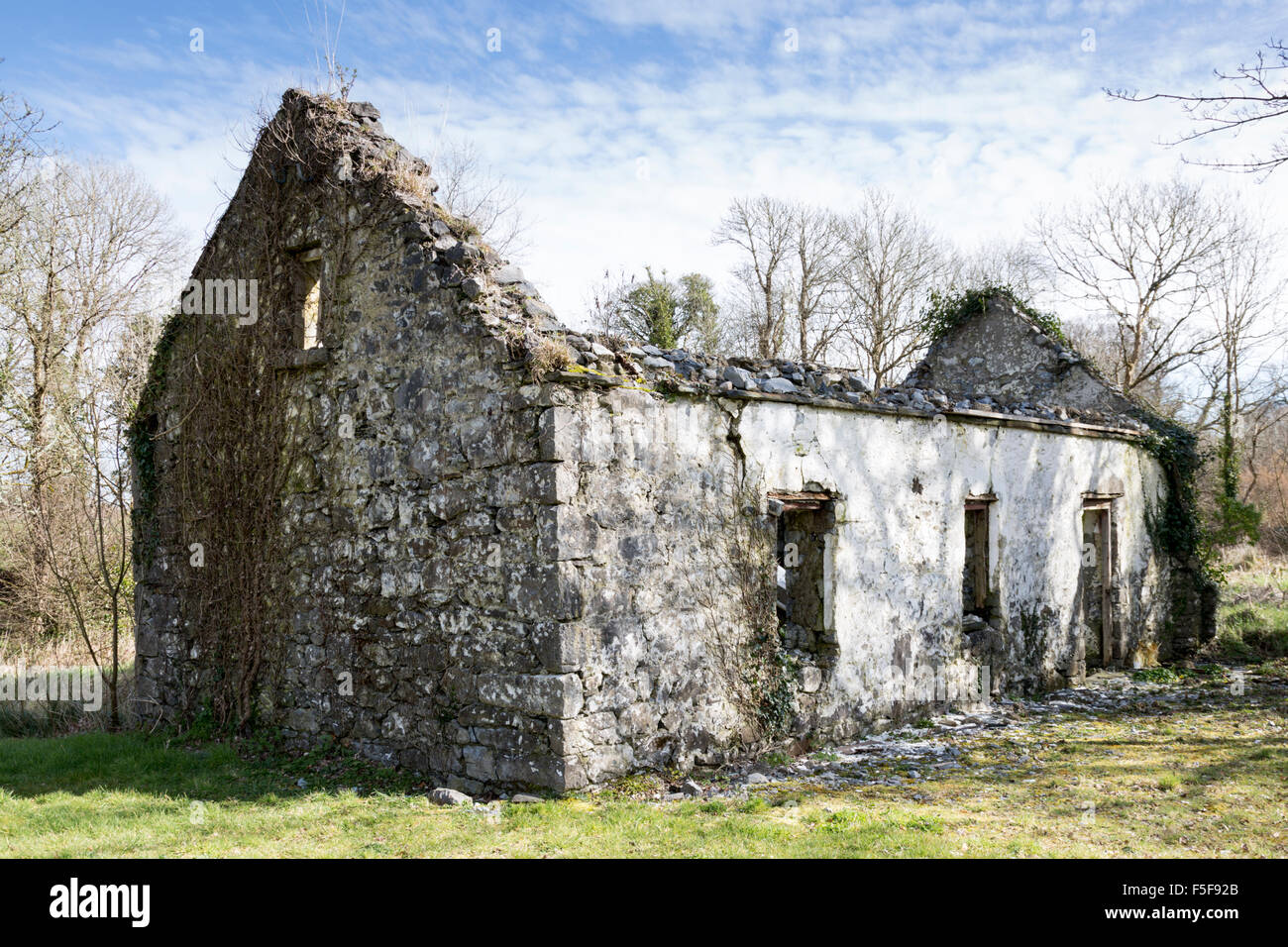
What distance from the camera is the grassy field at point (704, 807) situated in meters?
5.42

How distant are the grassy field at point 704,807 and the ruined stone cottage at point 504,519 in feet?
1.94

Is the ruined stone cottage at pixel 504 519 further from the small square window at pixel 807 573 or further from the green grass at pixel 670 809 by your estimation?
the green grass at pixel 670 809

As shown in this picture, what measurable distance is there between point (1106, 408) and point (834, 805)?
1002 cm

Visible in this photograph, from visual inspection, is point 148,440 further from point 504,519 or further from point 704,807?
point 704,807

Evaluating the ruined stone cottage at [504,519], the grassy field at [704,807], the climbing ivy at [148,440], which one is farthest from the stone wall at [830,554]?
the climbing ivy at [148,440]

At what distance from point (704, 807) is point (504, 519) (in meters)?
2.45

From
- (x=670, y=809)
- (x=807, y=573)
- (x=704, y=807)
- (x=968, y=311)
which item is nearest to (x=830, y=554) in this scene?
(x=807, y=573)

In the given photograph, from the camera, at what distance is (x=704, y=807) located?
620 centimetres

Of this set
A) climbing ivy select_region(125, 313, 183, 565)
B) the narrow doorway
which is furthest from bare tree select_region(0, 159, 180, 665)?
the narrow doorway

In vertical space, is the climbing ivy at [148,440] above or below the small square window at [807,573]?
above

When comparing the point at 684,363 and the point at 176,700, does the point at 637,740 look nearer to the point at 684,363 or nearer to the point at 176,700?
the point at 684,363

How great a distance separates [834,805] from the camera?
6441 mm

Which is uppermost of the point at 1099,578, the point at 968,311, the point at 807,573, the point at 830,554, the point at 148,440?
the point at 968,311

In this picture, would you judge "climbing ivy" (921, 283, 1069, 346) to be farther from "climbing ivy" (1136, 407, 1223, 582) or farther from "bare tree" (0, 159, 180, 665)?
"bare tree" (0, 159, 180, 665)
